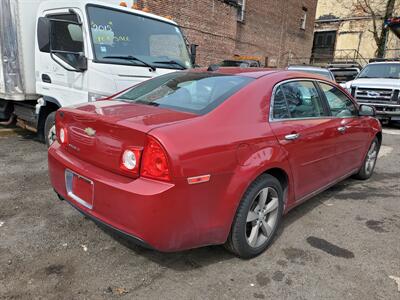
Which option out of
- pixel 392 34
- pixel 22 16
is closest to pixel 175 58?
pixel 22 16

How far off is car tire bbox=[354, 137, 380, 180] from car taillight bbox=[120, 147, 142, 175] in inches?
152

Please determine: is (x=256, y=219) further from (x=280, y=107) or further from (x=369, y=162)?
(x=369, y=162)

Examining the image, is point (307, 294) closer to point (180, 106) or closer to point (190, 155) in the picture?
point (190, 155)

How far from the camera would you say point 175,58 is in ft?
19.2

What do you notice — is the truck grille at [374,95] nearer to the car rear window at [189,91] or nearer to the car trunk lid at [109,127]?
the car rear window at [189,91]

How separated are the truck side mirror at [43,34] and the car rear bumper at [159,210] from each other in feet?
11.4

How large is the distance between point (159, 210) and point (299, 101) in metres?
1.98

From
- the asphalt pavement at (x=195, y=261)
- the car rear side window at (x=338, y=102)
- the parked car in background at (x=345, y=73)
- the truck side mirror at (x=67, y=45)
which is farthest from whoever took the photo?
the parked car in background at (x=345, y=73)

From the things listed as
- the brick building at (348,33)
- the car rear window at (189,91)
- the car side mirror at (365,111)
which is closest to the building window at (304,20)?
the brick building at (348,33)

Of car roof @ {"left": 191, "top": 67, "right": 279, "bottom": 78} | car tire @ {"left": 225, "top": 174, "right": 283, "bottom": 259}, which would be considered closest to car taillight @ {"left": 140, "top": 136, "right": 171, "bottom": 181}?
car tire @ {"left": 225, "top": 174, "right": 283, "bottom": 259}

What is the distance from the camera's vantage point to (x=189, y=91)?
10.4 feet

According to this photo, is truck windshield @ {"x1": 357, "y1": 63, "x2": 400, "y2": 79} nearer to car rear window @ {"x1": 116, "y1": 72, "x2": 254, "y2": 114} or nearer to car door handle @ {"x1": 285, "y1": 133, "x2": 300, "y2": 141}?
car door handle @ {"x1": 285, "y1": 133, "x2": 300, "y2": 141}

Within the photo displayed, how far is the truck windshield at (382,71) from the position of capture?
11203 millimetres

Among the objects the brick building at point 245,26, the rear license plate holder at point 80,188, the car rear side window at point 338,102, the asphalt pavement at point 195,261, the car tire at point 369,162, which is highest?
the brick building at point 245,26
